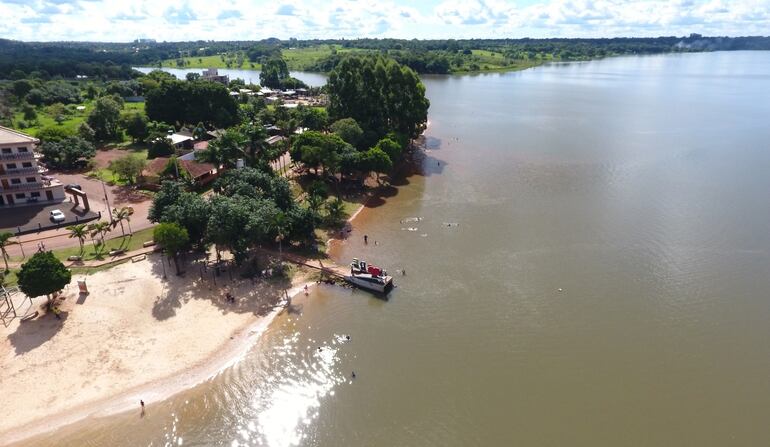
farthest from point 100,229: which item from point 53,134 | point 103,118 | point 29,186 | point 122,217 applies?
point 103,118

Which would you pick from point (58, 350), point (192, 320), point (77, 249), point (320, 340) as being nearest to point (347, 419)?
point (320, 340)

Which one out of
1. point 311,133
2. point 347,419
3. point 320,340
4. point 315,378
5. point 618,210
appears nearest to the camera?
point 347,419

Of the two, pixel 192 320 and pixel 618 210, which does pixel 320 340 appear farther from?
pixel 618 210

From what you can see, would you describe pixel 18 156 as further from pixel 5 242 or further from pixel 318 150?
pixel 318 150

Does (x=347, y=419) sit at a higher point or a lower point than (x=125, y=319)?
lower

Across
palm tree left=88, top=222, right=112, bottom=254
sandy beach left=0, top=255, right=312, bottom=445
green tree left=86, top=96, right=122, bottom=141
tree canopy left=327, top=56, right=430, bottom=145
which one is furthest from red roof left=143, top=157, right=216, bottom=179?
green tree left=86, top=96, right=122, bottom=141

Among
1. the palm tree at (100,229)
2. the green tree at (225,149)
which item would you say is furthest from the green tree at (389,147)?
the palm tree at (100,229)
